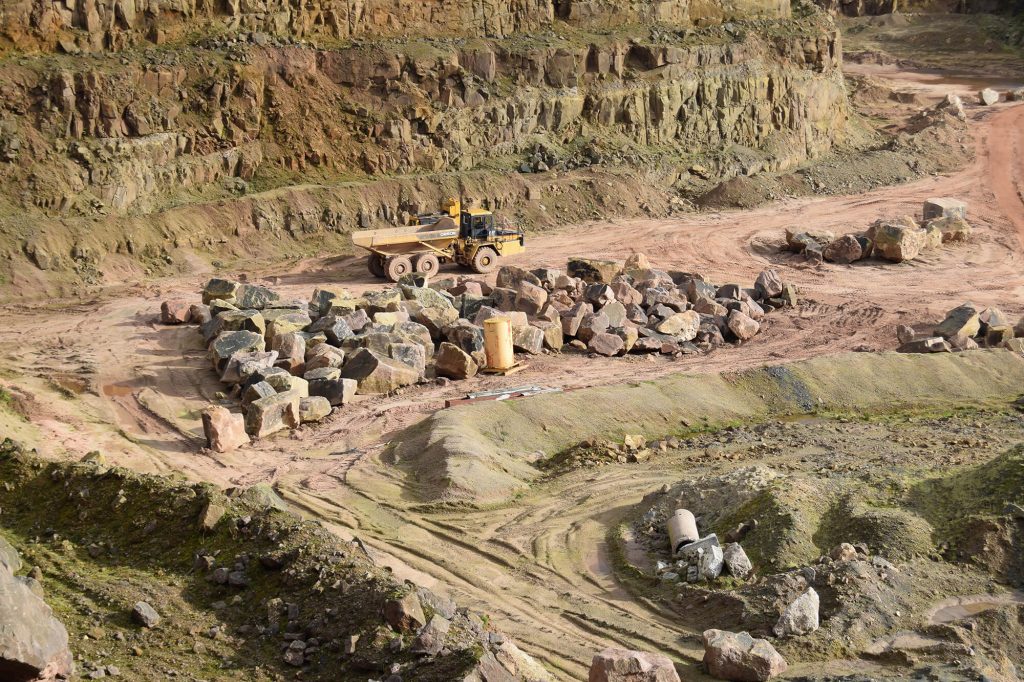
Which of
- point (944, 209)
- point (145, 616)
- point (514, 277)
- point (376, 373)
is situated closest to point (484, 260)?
point (514, 277)

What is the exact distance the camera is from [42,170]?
2845 cm

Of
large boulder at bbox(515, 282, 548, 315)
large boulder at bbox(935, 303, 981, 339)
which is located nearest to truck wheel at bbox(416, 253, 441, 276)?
large boulder at bbox(515, 282, 548, 315)

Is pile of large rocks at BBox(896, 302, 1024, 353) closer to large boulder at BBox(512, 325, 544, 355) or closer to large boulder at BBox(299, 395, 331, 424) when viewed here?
large boulder at BBox(512, 325, 544, 355)

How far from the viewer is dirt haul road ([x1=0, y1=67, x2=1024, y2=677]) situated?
14.6m

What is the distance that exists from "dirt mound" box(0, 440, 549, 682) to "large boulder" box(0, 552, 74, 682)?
46 cm

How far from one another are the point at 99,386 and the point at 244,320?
9.89 feet

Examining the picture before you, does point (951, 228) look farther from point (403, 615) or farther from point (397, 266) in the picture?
point (403, 615)

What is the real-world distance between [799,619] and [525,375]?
10948mm

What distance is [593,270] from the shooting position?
28.0 meters

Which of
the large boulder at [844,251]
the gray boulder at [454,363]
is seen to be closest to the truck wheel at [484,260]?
the gray boulder at [454,363]

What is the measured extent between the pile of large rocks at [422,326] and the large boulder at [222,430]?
0.9 inches

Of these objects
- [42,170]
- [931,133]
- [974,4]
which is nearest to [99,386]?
[42,170]

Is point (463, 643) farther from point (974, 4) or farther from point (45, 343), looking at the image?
point (974, 4)

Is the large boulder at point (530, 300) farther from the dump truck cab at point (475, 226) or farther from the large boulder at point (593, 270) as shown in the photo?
→ the dump truck cab at point (475, 226)
